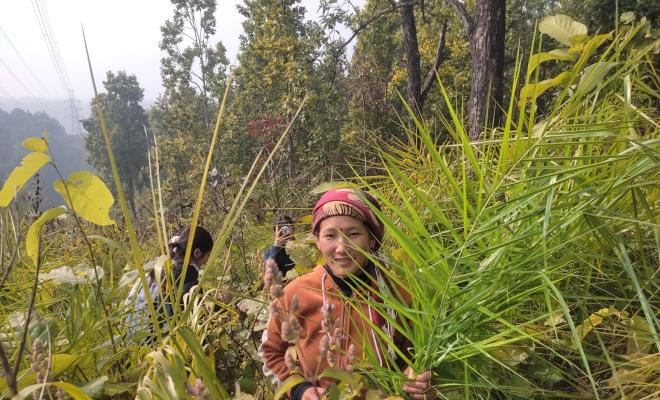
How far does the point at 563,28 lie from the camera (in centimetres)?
125

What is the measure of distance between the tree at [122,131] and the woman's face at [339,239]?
4973 cm

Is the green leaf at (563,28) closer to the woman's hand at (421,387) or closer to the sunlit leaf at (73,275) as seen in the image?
the woman's hand at (421,387)

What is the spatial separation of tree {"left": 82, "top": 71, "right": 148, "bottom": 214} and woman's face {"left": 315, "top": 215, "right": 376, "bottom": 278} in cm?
4973

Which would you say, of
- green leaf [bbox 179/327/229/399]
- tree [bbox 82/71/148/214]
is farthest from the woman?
tree [bbox 82/71/148/214]

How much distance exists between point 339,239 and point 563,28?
939mm

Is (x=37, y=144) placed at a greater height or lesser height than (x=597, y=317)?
greater

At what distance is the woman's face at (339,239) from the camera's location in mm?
1158

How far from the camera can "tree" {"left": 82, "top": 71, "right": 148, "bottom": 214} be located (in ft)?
155

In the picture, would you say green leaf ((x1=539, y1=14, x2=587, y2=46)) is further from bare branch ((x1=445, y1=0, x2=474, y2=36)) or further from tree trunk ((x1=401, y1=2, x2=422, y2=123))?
tree trunk ((x1=401, y1=2, x2=422, y2=123))

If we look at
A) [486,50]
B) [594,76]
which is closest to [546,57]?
[594,76]

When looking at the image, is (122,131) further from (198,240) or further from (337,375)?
(337,375)


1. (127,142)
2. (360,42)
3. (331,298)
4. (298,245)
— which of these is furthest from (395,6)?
(127,142)

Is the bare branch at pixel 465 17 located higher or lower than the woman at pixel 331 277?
higher

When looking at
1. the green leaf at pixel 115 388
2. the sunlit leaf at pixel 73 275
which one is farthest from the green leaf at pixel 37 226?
the green leaf at pixel 115 388
